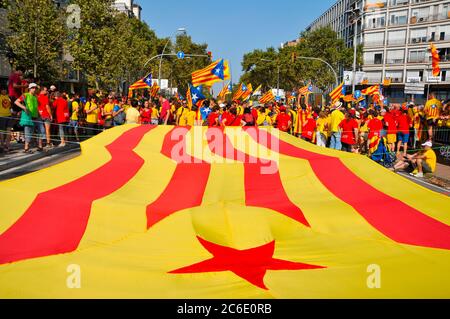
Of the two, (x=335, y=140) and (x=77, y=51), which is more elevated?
(x=77, y=51)

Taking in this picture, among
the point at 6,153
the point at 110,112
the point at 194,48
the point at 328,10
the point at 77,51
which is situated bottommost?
the point at 6,153

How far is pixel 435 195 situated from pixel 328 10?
98293 millimetres

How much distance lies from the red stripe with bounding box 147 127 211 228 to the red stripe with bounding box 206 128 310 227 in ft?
1.48

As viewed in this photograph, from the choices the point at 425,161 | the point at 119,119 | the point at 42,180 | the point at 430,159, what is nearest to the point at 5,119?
the point at 119,119

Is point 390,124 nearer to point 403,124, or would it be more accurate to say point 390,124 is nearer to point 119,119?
point 403,124

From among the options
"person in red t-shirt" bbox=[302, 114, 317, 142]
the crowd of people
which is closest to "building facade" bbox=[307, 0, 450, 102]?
the crowd of people

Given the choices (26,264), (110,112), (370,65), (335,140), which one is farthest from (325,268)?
(370,65)

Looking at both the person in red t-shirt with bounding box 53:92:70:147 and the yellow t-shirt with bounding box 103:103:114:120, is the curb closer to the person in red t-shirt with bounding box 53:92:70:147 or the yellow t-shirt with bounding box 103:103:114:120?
the person in red t-shirt with bounding box 53:92:70:147

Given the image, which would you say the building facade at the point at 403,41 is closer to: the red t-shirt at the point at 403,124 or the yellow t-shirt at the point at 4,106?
the red t-shirt at the point at 403,124

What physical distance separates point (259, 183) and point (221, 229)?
151cm

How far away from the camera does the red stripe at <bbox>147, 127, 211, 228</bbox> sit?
3.92 m
